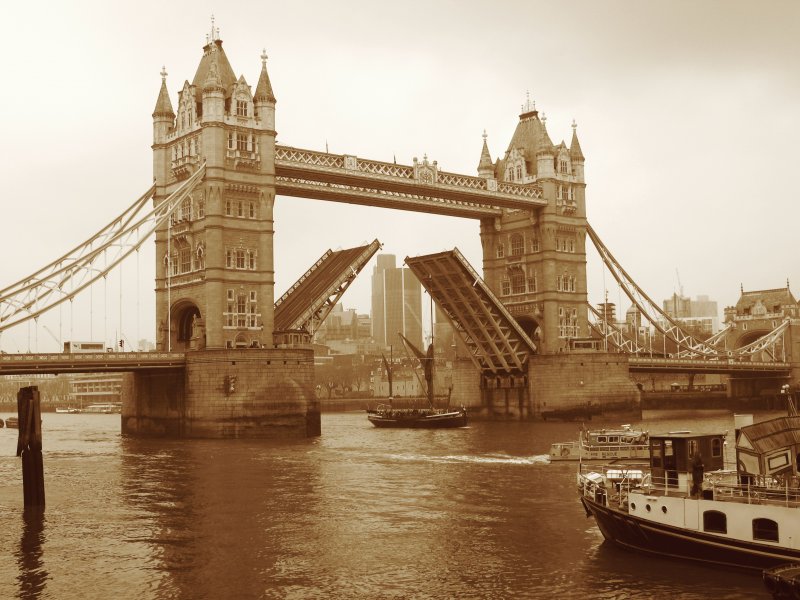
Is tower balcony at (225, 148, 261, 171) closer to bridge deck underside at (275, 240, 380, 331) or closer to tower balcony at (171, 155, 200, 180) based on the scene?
tower balcony at (171, 155, 200, 180)

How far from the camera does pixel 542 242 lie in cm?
8538

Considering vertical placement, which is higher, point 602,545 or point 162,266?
point 162,266

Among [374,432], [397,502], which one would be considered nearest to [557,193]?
[374,432]

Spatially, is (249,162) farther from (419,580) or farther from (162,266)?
(419,580)

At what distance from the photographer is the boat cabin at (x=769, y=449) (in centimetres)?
2692

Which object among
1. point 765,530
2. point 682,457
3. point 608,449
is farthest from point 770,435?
point 608,449

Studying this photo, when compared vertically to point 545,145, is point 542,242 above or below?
below

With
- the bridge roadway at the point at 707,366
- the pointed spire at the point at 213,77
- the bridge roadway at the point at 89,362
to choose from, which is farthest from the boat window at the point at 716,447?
the bridge roadway at the point at 707,366

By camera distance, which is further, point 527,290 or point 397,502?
point 527,290

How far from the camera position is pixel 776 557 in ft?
82.2

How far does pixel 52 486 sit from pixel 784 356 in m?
96.4

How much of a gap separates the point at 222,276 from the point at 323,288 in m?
6.93

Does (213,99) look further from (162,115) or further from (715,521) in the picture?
(715,521)

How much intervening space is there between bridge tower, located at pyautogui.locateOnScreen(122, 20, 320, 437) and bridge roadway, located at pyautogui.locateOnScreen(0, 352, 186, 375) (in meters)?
1.57
